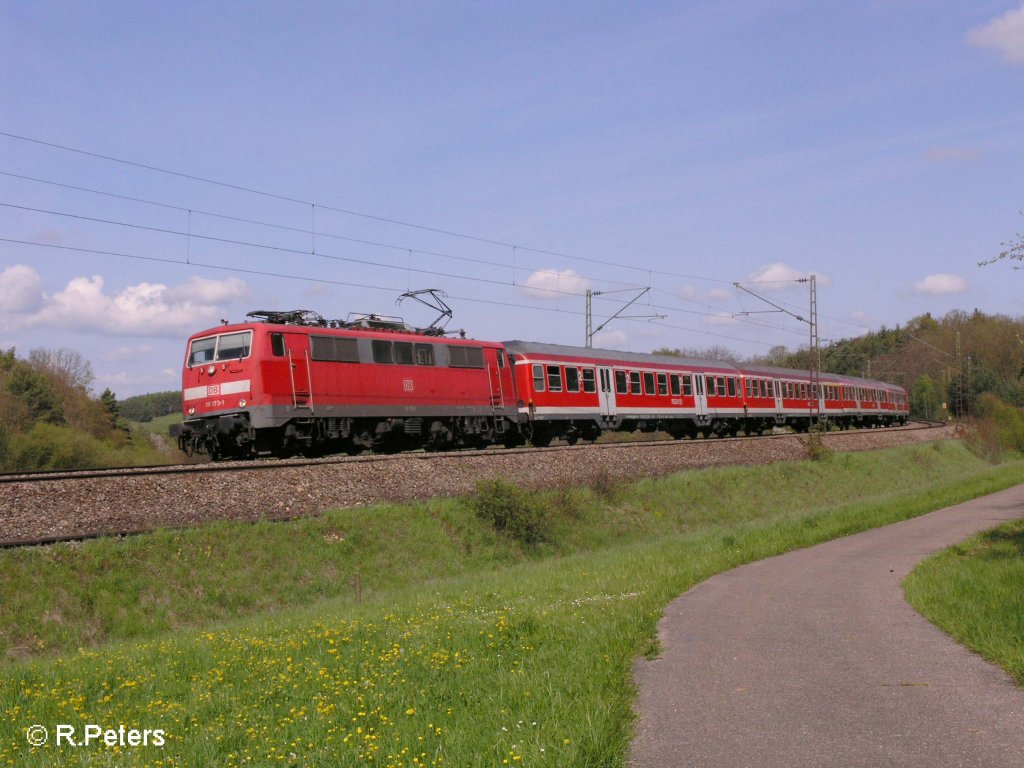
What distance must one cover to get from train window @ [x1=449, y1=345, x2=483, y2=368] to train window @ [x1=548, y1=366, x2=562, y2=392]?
4.38m

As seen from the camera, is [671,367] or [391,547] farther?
[671,367]

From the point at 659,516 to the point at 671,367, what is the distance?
1408 centimetres

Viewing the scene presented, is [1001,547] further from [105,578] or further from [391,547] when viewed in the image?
[105,578]

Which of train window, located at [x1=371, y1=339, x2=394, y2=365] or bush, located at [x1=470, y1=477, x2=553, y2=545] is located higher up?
train window, located at [x1=371, y1=339, x2=394, y2=365]

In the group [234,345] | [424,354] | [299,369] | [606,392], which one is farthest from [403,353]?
[606,392]

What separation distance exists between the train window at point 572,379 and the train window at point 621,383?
2890 millimetres

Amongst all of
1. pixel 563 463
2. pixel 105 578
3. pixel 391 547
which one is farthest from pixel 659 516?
pixel 105 578

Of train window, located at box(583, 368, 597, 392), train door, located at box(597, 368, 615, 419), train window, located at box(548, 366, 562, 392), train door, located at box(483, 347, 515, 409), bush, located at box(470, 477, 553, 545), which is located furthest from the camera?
train door, located at box(597, 368, 615, 419)

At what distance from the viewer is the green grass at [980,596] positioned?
798 cm

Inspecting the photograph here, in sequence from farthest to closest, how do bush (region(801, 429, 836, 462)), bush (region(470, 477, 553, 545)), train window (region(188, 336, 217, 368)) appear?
bush (region(801, 429, 836, 462)) → train window (region(188, 336, 217, 368)) → bush (region(470, 477, 553, 545))

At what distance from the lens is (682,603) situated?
11211 mm

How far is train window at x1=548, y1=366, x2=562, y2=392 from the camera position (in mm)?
33562

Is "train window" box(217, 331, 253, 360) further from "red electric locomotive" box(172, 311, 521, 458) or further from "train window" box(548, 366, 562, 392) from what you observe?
"train window" box(548, 366, 562, 392)

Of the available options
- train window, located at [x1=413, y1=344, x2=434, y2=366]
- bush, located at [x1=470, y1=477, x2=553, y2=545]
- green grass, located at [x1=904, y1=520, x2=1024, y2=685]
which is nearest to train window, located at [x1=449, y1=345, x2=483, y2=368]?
train window, located at [x1=413, y1=344, x2=434, y2=366]
